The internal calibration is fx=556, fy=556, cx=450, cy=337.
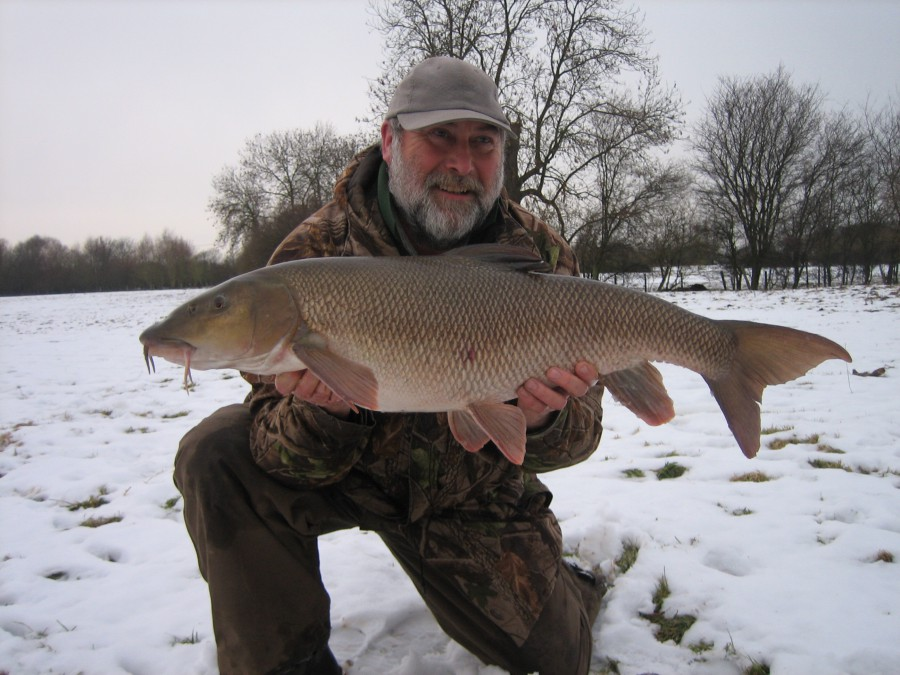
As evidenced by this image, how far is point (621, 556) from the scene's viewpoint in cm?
254

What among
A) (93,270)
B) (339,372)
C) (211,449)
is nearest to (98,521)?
(211,449)

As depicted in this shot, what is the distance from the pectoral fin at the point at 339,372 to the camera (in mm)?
1794

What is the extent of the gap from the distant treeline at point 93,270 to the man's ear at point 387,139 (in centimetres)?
4811

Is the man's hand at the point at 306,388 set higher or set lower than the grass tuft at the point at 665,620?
higher

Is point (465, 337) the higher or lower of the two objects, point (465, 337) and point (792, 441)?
the higher

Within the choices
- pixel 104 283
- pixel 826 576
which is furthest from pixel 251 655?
pixel 104 283

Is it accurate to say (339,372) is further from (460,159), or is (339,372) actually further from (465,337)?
(460,159)

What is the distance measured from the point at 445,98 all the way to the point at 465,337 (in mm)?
1178

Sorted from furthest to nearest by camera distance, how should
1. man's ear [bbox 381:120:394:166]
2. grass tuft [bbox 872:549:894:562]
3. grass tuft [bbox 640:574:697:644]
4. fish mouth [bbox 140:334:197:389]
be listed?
man's ear [bbox 381:120:394:166]
grass tuft [bbox 872:549:894:562]
grass tuft [bbox 640:574:697:644]
fish mouth [bbox 140:334:197:389]

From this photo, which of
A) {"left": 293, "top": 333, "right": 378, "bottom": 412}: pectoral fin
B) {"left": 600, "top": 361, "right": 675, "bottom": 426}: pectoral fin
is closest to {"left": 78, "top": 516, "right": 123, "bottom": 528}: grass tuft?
{"left": 293, "top": 333, "right": 378, "bottom": 412}: pectoral fin

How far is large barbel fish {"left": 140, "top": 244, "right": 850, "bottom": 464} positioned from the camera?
1.84 m

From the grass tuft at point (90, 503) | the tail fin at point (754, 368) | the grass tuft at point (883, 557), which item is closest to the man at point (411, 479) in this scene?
the tail fin at point (754, 368)

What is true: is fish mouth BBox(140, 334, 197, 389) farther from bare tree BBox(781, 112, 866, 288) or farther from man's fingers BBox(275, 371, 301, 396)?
bare tree BBox(781, 112, 866, 288)

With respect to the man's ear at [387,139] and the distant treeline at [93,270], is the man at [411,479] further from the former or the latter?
the distant treeline at [93,270]
